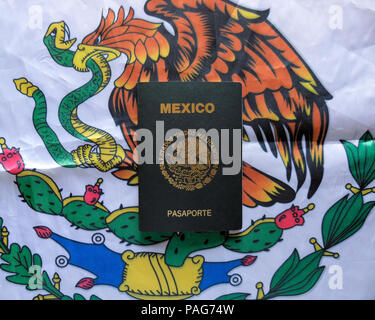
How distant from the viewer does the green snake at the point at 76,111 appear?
0.54 metres

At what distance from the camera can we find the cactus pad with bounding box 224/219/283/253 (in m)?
0.55

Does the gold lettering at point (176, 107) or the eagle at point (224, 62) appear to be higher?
the eagle at point (224, 62)

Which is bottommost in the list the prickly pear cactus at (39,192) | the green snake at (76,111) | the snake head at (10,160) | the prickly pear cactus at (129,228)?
the prickly pear cactus at (129,228)

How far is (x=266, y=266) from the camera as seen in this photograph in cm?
55

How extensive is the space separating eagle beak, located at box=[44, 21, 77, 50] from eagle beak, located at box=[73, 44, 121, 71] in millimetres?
19

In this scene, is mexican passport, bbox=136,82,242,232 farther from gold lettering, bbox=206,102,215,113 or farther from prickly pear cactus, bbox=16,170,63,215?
prickly pear cactus, bbox=16,170,63,215

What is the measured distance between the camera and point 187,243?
546 millimetres

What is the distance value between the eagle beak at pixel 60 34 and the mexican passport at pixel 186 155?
0.44 feet

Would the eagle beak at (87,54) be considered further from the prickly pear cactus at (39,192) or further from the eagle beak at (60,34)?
the prickly pear cactus at (39,192)

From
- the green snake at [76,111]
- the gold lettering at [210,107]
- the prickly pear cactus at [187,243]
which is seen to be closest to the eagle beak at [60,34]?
the green snake at [76,111]

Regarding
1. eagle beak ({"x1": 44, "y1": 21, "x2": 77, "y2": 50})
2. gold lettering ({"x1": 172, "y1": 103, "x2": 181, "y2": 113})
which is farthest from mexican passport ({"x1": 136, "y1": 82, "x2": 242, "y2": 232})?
eagle beak ({"x1": 44, "y1": 21, "x2": 77, "y2": 50})
